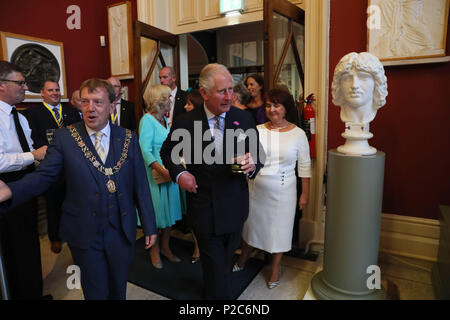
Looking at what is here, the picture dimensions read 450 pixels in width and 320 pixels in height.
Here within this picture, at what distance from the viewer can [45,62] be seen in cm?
438

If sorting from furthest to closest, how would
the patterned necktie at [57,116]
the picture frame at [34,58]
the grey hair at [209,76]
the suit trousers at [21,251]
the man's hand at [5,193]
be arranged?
the picture frame at [34,58] < the patterned necktie at [57,116] < the suit trousers at [21,251] < the grey hair at [209,76] < the man's hand at [5,193]

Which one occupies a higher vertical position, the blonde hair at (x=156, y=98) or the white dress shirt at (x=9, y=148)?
the blonde hair at (x=156, y=98)

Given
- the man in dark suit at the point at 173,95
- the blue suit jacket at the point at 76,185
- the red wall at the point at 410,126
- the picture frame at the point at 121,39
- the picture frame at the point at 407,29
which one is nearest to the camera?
the blue suit jacket at the point at 76,185

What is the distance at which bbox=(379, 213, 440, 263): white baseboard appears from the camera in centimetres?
294

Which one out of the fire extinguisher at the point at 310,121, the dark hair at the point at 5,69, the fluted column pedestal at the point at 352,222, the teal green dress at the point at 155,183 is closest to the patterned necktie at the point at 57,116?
the teal green dress at the point at 155,183

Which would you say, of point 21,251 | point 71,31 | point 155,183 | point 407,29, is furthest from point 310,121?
point 71,31

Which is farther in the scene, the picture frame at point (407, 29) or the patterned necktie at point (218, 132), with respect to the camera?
the picture frame at point (407, 29)

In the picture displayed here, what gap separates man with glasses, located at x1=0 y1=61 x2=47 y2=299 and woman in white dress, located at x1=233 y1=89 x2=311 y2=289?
5.60 ft

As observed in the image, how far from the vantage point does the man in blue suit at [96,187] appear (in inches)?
66.7

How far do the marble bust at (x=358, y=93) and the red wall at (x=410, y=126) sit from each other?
0.97 meters

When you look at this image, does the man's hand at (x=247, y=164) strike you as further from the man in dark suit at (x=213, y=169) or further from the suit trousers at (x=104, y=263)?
the suit trousers at (x=104, y=263)

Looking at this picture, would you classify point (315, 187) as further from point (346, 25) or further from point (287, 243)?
point (346, 25)

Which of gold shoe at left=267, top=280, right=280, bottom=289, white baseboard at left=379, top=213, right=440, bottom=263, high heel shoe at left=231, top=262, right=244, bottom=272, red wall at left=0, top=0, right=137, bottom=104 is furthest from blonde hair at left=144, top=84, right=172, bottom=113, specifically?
white baseboard at left=379, top=213, right=440, bottom=263
